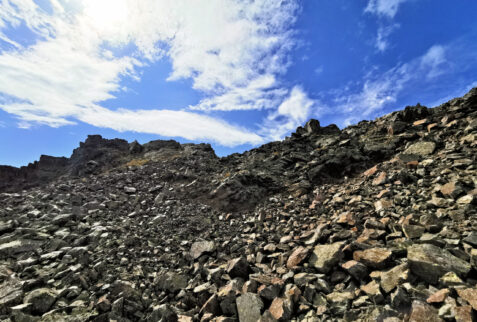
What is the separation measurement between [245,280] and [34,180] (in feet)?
132

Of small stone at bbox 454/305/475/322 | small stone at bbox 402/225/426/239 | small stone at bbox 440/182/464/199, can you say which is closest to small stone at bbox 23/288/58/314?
small stone at bbox 454/305/475/322

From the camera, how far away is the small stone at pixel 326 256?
6066 mm

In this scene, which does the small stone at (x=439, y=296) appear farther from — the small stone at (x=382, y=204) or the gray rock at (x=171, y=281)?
the gray rock at (x=171, y=281)

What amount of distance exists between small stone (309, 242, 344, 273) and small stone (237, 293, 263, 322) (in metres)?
2.05

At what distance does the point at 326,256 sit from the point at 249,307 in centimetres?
273

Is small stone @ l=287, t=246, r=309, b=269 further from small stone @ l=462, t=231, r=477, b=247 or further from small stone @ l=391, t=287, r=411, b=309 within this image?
small stone @ l=462, t=231, r=477, b=247

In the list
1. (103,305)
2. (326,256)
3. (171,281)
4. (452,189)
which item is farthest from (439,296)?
(103,305)

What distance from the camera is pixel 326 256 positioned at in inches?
250

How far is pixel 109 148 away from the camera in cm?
3519

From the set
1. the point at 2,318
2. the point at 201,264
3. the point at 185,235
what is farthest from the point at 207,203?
the point at 2,318

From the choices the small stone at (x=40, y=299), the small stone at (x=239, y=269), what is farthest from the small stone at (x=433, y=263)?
the small stone at (x=40, y=299)

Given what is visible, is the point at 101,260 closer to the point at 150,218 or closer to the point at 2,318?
the point at 2,318

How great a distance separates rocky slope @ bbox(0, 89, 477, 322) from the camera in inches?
196

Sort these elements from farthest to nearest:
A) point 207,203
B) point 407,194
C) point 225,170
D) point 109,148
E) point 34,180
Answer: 1. point 109,148
2. point 34,180
3. point 225,170
4. point 207,203
5. point 407,194
